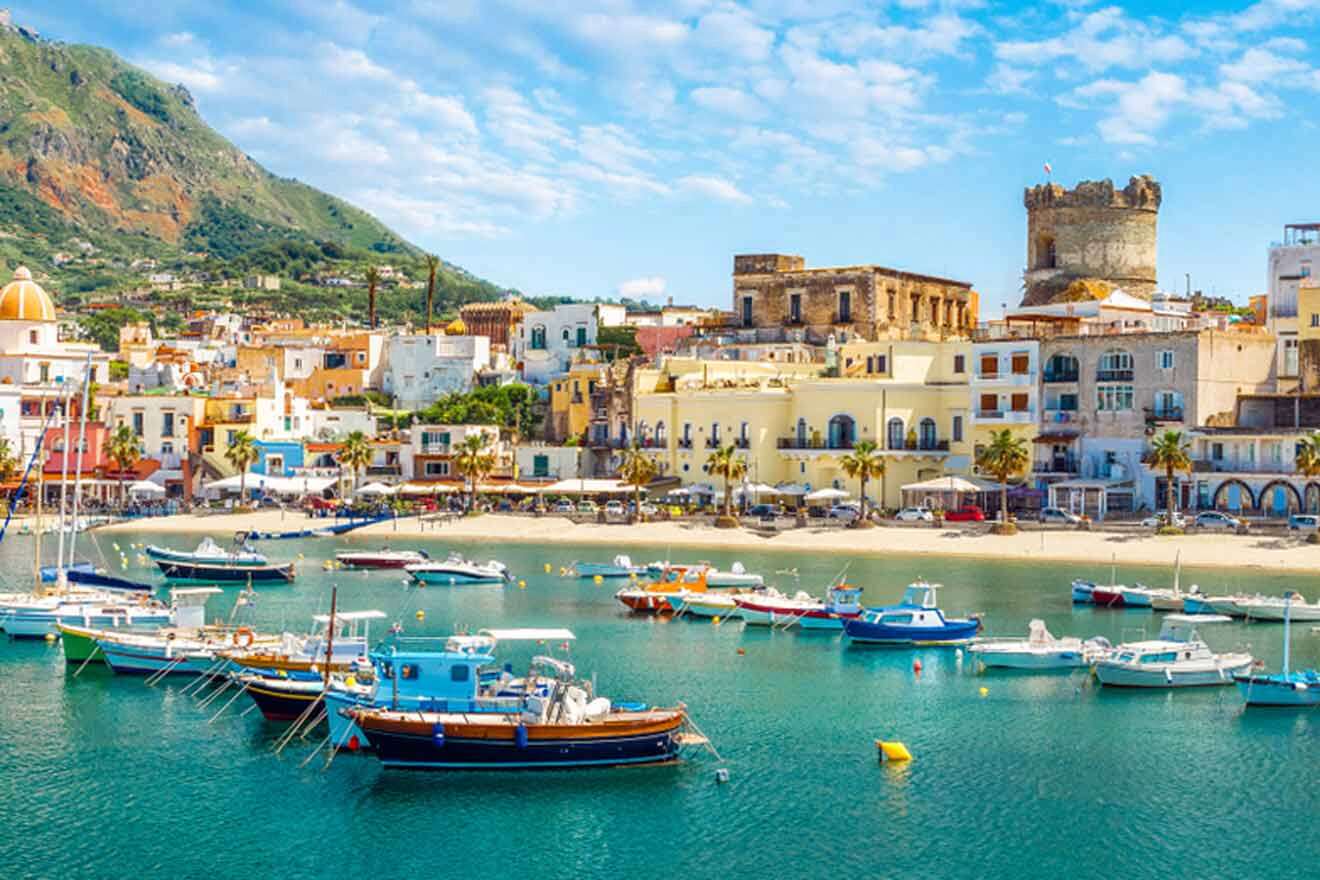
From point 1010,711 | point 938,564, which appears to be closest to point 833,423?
point 938,564

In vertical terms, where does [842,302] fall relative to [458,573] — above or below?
above

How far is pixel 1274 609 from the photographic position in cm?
5684

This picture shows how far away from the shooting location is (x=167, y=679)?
4588 centimetres

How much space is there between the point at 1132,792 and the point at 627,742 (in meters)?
11.0

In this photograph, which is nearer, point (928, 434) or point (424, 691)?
A: point (424, 691)

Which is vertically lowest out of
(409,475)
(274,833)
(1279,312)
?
(274,833)

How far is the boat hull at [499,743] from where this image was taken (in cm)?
3553

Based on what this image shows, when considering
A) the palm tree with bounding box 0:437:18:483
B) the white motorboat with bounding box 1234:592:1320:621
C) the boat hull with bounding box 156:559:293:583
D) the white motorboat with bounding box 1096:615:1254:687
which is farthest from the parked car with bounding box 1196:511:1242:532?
the palm tree with bounding box 0:437:18:483

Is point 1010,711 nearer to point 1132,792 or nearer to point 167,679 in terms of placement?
point 1132,792

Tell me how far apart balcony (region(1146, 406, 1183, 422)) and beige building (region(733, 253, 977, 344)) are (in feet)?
79.3

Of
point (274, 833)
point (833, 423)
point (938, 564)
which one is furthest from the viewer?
point (833, 423)

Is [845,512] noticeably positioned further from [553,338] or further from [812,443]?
[553,338]

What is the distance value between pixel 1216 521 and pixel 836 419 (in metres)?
22.4

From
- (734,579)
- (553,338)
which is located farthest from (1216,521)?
(553,338)
